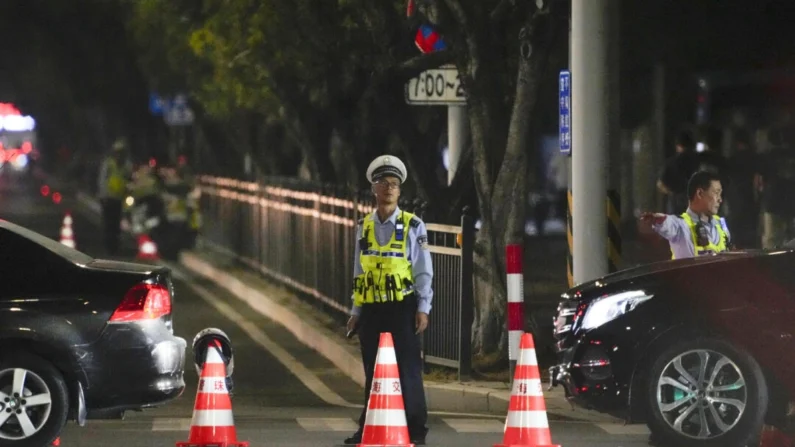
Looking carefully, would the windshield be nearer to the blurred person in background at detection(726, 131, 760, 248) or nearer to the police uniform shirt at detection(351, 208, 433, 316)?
the police uniform shirt at detection(351, 208, 433, 316)

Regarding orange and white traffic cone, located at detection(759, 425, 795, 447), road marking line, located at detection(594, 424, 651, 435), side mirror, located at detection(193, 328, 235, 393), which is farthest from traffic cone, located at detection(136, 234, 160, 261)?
orange and white traffic cone, located at detection(759, 425, 795, 447)

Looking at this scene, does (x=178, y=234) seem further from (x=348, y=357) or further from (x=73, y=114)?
(x=73, y=114)

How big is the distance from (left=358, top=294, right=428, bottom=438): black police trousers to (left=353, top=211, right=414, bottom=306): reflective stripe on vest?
61mm

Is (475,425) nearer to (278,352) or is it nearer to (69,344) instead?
(69,344)

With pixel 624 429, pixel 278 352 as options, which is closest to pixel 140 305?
pixel 624 429

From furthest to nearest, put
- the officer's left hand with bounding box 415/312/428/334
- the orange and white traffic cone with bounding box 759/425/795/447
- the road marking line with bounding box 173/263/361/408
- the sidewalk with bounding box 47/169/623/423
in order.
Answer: the road marking line with bounding box 173/263/361/408
the sidewalk with bounding box 47/169/623/423
the officer's left hand with bounding box 415/312/428/334
the orange and white traffic cone with bounding box 759/425/795/447

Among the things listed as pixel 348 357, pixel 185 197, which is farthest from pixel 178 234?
pixel 348 357

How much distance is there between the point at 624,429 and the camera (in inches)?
471

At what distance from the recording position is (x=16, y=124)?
70.5 metres

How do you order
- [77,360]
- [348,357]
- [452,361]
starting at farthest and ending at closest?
[348,357] → [452,361] → [77,360]

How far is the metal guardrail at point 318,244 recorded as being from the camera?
1424cm

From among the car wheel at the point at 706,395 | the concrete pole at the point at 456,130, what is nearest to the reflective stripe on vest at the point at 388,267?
the car wheel at the point at 706,395

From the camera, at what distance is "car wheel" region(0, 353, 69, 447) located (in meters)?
10.3

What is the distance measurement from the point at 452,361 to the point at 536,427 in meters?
4.77
